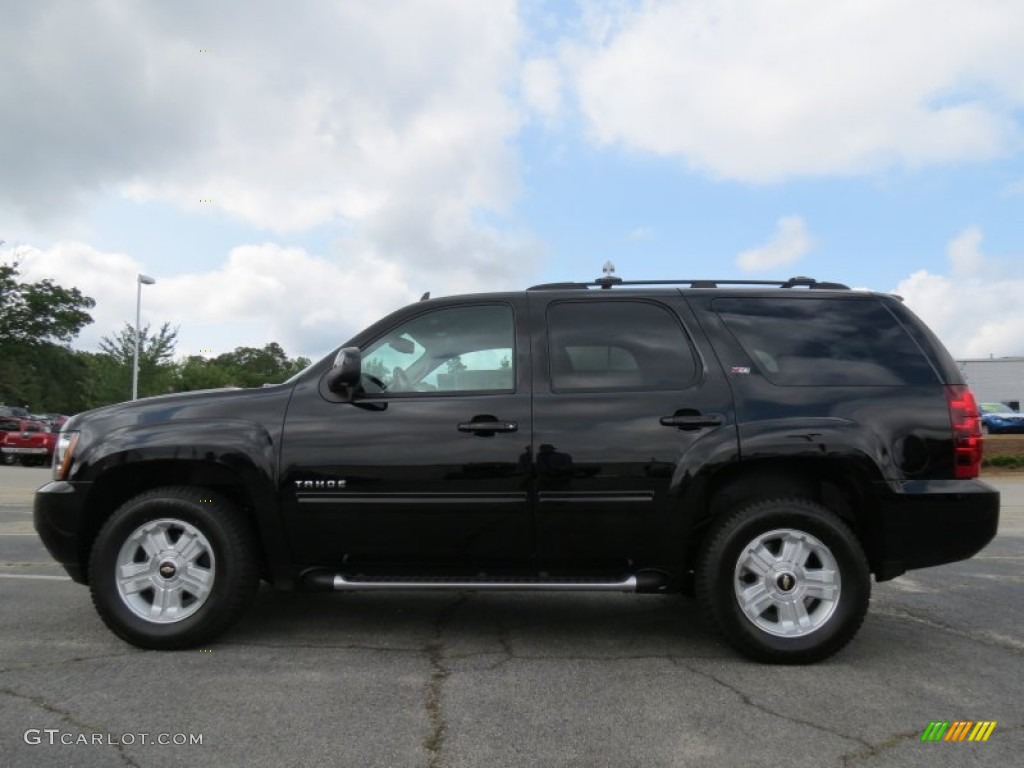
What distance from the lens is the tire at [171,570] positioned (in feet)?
12.9

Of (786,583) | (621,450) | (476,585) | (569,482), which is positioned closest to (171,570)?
(476,585)

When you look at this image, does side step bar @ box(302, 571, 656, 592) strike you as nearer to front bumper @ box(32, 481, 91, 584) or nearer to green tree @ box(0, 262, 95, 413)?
front bumper @ box(32, 481, 91, 584)

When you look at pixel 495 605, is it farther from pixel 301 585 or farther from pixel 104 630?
pixel 104 630

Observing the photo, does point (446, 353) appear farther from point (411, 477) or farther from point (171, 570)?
point (171, 570)

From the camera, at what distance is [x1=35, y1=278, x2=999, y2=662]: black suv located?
3.85 metres

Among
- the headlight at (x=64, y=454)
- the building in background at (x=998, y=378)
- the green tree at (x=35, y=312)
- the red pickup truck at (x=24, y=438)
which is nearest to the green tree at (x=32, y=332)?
the green tree at (x=35, y=312)

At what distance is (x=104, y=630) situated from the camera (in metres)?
4.34

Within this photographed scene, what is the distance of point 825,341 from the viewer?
4.13 meters

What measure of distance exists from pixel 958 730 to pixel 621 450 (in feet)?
5.79

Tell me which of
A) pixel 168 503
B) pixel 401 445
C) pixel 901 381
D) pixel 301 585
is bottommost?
pixel 301 585

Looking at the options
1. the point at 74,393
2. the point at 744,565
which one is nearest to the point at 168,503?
the point at 744,565

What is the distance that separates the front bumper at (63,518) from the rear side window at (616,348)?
2.49 meters

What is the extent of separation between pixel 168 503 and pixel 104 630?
1008 millimetres

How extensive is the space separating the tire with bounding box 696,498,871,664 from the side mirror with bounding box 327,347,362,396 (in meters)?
1.93
